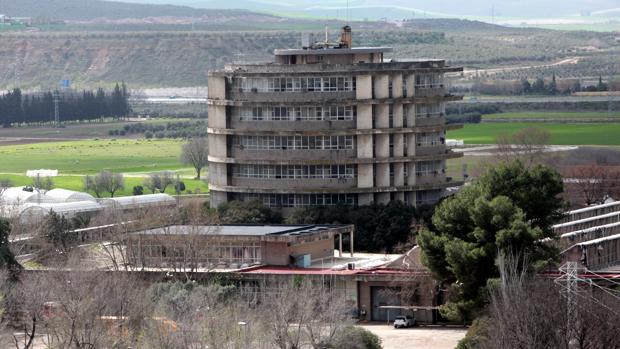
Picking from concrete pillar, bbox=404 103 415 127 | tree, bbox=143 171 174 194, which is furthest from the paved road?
tree, bbox=143 171 174 194

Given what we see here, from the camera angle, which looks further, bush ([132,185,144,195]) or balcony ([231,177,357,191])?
bush ([132,185,144,195])

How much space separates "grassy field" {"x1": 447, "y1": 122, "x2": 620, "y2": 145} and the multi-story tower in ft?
200

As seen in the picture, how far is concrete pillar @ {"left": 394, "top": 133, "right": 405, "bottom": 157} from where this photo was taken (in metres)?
101

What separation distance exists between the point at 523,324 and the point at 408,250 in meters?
27.2

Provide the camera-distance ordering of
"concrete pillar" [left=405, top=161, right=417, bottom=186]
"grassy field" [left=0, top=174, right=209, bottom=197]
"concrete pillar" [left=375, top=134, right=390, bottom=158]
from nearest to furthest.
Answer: "concrete pillar" [left=375, top=134, right=390, bottom=158], "concrete pillar" [left=405, top=161, right=417, bottom=186], "grassy field" [left=0, top=174, right=209, bottom=197]

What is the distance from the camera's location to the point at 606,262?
290ft

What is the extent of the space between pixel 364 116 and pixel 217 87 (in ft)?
23.5

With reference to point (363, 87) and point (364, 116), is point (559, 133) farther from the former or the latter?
point (363, 87)

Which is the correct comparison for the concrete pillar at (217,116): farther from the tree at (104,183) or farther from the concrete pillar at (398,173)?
the tree at (104,183)

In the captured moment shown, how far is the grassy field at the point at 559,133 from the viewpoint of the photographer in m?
168

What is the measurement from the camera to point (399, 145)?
101312mm

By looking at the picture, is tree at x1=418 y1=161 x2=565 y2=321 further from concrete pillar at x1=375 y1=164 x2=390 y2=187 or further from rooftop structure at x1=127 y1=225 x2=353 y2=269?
concrete pillar at x1=375 y1=164 x2=390 y2=187

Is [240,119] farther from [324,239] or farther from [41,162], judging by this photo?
[41,162]

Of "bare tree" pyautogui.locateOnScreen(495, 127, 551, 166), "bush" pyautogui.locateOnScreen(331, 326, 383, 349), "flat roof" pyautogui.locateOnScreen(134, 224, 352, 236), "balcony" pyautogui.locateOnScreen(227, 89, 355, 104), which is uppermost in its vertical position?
"balcony" pyautogui.locateOnScreen(227, 89, 355, 104)
